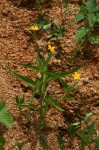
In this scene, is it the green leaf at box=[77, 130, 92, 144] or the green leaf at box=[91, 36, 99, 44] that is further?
the green leaf at box=[91, 36, 99, 44]

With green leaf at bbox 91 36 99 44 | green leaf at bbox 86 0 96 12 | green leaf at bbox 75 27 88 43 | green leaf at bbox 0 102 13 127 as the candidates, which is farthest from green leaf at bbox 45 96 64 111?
green leaf at bbox 86 0 96 12

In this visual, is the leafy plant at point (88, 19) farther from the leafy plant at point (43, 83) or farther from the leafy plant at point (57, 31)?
the leafy plant at point (43, 83)

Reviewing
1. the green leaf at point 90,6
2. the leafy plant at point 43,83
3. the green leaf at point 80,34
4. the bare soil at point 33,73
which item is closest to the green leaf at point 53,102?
the leafy plant at point 43,83

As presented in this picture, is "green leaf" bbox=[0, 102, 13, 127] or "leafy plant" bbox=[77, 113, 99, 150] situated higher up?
"green leaf" bbox=[0, 102, 13, 127]

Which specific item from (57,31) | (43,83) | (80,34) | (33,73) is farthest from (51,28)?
(43,83)

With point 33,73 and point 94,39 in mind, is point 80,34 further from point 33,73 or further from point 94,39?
point 33,73

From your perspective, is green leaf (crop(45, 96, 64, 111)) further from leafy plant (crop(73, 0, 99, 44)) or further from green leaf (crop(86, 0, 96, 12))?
green leaf (crop(86, 0, 96, 12))
